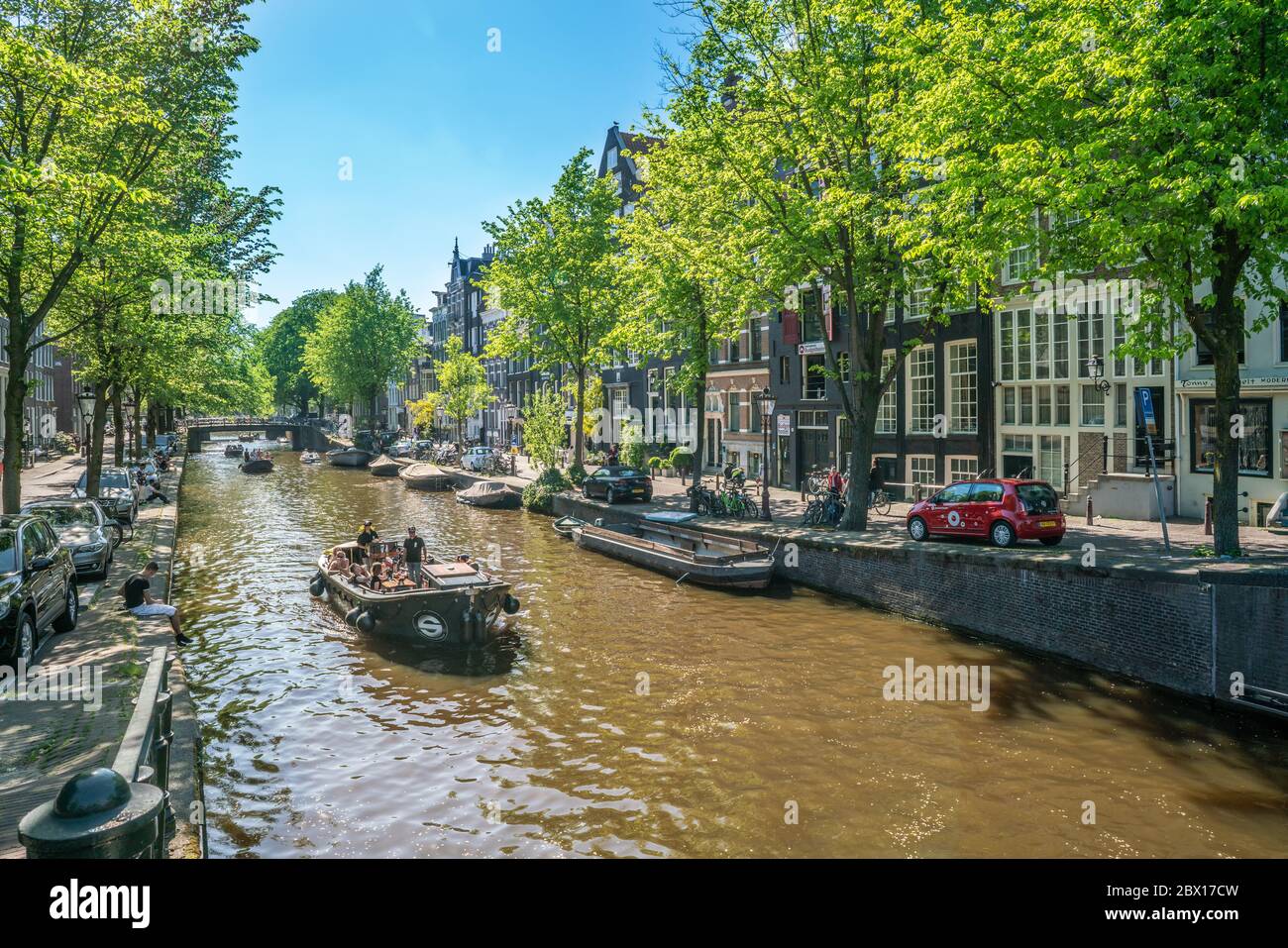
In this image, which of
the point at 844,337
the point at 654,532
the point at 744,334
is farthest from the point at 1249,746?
the point at 744,334

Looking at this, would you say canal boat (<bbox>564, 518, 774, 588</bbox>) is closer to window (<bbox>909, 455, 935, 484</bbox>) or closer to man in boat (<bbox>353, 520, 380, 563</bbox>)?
man in boat (<bbox>353, 520, 380, 563</bbox>)

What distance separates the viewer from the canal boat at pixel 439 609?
17.5 m

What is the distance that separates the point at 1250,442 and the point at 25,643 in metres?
26.6

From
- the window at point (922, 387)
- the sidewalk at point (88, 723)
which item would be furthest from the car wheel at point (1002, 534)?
the sidewalk at point (88, 723)

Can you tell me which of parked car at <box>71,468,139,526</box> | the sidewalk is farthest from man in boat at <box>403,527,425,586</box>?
parked car at <box>71,468,139,526</box>

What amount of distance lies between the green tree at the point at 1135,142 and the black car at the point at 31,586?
16.8m

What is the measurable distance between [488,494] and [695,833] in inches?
1344

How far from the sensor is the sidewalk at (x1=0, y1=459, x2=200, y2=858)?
845cm

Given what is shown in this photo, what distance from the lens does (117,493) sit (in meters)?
30.4

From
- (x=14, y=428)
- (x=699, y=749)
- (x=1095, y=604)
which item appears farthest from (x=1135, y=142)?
(x=14, y=428)

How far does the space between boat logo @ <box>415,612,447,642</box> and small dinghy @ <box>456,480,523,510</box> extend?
81.7ft

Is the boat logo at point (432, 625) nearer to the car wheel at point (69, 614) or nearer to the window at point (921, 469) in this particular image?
the car wheel at point (69, 614)

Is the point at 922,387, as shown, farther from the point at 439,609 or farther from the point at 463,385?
the point at 463,385
